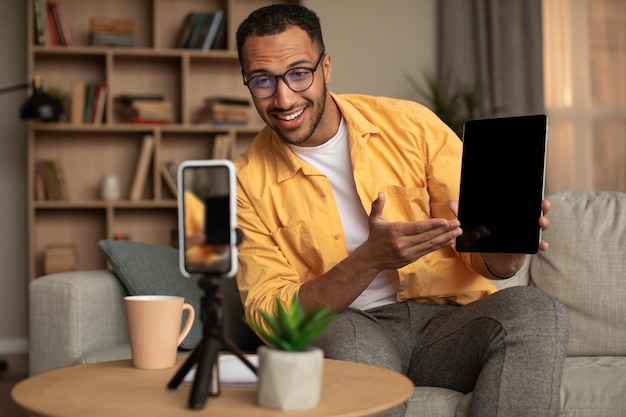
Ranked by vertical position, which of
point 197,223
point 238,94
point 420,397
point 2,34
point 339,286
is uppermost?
point 2,34

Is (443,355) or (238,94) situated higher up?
(238,94)

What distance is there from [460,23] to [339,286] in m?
3.49

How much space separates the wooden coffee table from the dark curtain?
3.78 meters

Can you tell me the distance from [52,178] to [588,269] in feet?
9.76

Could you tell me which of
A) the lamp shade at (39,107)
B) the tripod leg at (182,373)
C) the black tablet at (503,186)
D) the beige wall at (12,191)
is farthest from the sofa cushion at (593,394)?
the beige wall at (12,191)

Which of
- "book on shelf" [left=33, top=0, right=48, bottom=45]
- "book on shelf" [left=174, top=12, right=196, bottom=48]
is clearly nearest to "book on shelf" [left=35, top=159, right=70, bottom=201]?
"book on shelf" [left=33, top=0, right=48, bottom=45]

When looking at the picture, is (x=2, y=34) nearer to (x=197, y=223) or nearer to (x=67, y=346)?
(x=67, y=346)

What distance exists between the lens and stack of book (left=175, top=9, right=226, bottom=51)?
173 inches

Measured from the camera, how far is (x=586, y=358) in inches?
79.2

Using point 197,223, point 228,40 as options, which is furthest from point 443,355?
point 228,40

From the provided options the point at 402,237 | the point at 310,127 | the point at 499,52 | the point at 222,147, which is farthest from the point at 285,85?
the point at 499,52

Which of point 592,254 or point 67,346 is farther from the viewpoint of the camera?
point 592,254

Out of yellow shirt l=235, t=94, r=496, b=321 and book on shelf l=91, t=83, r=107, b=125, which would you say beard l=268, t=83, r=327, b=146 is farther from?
book on shelf l=91, t=83, r=107, b=125

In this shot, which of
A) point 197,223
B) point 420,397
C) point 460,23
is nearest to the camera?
point 197,223
